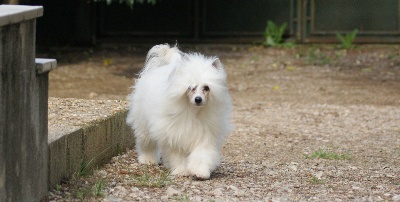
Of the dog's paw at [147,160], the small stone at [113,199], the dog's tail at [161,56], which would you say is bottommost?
the dog's paw at [147,160]

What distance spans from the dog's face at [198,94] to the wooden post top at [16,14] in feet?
5.30

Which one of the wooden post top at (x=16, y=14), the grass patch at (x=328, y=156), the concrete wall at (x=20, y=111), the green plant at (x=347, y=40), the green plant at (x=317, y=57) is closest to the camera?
the wooden post top at (x=16, y=14)

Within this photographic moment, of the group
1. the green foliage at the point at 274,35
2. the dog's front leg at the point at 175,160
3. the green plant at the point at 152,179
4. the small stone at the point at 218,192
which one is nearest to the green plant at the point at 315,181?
the small stone at the point at 218,192

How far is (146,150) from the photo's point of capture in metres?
7.64

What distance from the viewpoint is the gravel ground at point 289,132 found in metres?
6.47

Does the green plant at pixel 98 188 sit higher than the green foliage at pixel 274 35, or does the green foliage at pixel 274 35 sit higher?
the green foliage at pixel 274 35

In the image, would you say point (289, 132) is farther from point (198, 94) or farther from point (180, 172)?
point (198, 94)

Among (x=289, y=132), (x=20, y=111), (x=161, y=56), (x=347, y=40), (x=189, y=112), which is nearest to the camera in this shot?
(x=20, y=111)

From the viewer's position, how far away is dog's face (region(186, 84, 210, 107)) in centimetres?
666

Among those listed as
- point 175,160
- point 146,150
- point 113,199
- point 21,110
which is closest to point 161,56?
point 146,150

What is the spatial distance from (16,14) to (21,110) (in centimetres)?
55

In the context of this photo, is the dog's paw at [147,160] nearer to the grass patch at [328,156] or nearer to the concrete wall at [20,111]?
the grass patch at [328,156]

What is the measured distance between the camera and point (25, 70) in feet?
17.1

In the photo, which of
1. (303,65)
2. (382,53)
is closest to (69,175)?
(303,65)
